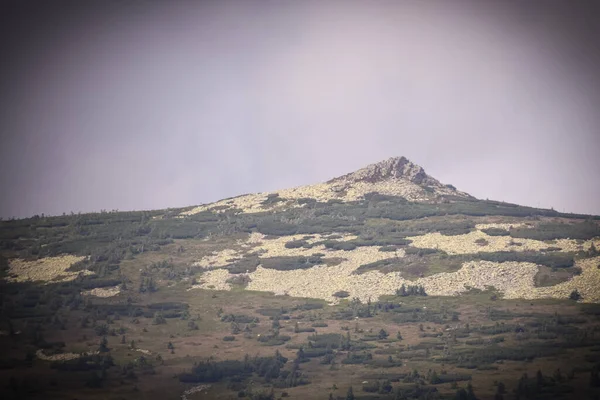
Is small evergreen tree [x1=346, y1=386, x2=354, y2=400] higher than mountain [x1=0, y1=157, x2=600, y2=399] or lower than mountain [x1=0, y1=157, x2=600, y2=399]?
lower

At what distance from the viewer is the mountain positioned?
297ft

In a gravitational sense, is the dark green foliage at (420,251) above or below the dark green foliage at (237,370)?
above

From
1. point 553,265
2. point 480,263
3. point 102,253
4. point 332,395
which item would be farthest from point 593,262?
point 102,253

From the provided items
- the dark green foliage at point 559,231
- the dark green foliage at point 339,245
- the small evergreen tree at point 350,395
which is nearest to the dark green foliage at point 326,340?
the small evergreen tree at point 350,395

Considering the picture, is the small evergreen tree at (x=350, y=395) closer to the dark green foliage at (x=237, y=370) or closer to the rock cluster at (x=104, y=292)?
the dark green foliage at (x=237, y=370)

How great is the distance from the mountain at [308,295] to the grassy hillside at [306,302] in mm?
301

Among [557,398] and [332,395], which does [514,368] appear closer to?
[557,398]

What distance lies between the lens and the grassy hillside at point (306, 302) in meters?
89.0

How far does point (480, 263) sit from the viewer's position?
407ft

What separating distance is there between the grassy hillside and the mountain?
30 centimetres

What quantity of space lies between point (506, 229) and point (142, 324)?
5953cm

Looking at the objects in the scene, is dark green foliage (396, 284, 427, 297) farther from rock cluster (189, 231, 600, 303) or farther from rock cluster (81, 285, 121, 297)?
rock cluster (81, 285, 121, 297)

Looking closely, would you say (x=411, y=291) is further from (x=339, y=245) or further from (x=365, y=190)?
(x=365, y=190)

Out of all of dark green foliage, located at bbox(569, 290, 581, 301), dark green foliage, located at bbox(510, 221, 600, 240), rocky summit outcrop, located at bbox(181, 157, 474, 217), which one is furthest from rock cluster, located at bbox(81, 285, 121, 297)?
dark green foliage, located at bbox(569, 290, 581, 301)
